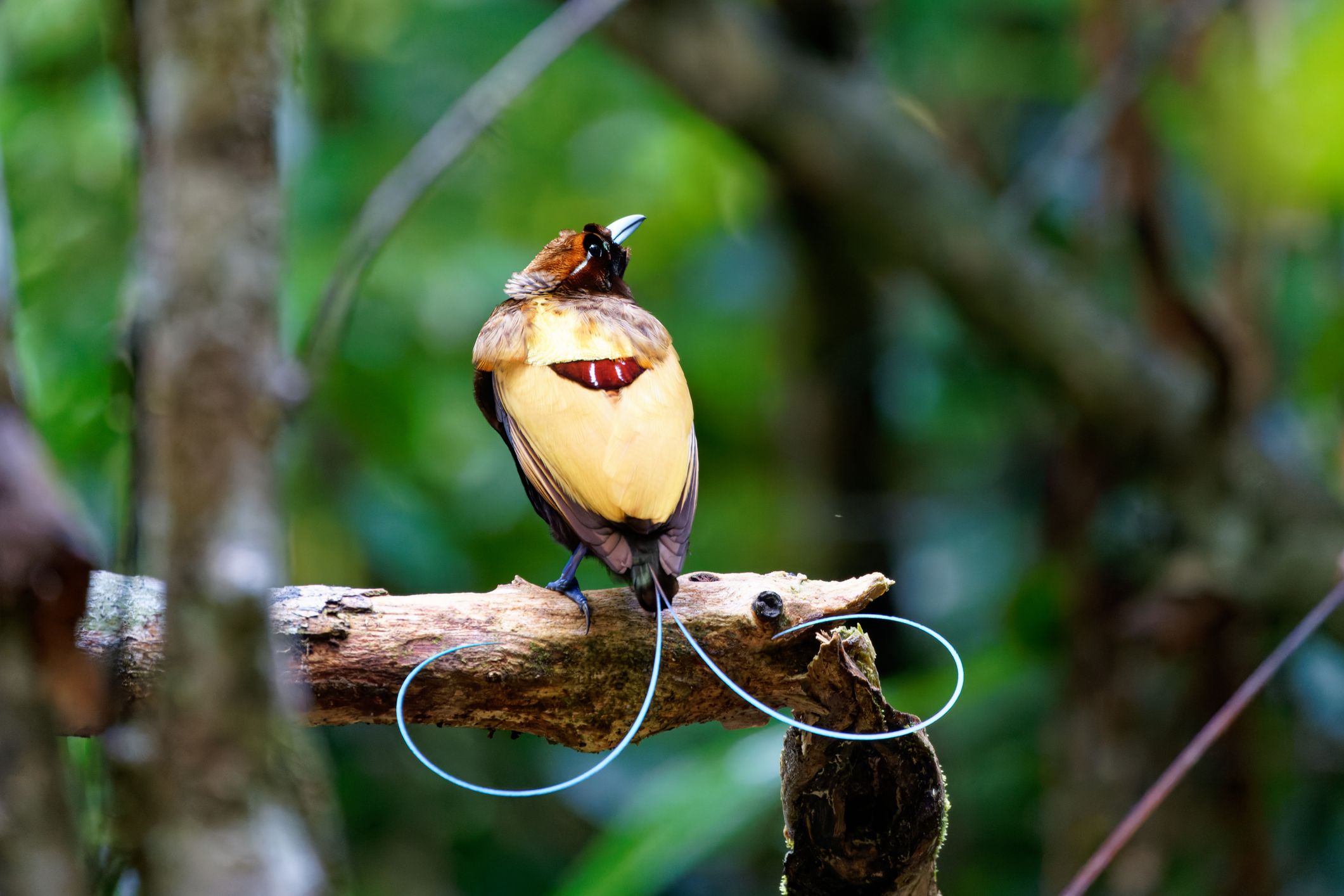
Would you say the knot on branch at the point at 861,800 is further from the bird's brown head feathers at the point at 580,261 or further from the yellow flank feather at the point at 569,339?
the bird's brown head feathers at the point at 580,261

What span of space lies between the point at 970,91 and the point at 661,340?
3.85 metres

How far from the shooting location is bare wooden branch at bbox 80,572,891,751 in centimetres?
165

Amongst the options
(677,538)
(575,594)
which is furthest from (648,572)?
(575,594)

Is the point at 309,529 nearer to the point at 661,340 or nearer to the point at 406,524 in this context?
the point at 406,524

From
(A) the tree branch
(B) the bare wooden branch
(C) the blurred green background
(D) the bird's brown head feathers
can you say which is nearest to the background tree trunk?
(B) the bare wooden branch

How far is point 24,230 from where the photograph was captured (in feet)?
12.7

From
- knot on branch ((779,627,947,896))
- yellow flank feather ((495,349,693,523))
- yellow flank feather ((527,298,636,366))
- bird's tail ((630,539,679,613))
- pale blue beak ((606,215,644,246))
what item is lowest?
knot on branch ((779,627,947,896))

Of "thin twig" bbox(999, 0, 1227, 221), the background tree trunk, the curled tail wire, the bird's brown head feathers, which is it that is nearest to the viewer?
the background tree trunk

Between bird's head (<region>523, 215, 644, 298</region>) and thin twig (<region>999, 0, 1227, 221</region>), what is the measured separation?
2.26 m

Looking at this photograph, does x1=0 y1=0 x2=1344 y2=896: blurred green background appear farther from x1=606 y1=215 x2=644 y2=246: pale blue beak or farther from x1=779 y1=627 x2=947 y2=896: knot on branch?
x1=606 y1=215 x2=644 y2=246: pale blue beak

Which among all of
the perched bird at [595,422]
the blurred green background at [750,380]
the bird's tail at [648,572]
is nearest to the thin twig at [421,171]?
the perched bird at [595,422]

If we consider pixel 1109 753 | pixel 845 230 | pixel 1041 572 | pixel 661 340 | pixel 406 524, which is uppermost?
pixel 845 230

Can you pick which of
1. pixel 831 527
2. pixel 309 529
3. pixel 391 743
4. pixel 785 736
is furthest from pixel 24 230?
pixel 785 736

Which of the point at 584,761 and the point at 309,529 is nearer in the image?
the point at 309,529
